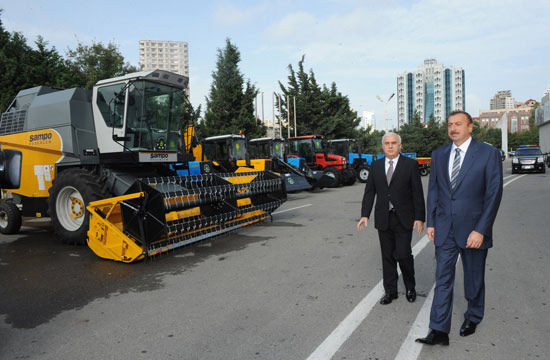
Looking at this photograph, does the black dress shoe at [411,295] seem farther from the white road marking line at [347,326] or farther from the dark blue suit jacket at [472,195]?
the dark blue suit jacket at [472,195]

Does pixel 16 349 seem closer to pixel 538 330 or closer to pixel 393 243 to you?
pixel 393 243

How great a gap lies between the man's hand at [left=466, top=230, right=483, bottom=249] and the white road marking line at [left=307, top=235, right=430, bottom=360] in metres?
1.24

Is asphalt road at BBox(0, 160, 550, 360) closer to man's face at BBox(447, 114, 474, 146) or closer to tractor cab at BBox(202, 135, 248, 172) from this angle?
man's face at BBox(447, 114, 474, 146)

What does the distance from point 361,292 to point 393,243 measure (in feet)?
2.42

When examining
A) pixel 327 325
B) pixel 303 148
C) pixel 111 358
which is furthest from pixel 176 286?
pixel 303 148

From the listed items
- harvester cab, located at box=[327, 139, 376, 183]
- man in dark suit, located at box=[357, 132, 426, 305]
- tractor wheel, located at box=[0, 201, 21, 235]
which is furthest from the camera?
harvester cab, located at box=[327, 139, 376, 183]

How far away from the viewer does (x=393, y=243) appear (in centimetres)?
403

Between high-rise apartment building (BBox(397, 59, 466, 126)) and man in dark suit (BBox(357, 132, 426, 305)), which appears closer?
man in dark suit (BBox(357, 132, 426, 305))

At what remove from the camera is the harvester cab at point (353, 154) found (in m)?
23.8

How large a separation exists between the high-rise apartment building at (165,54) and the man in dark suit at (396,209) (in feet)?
580

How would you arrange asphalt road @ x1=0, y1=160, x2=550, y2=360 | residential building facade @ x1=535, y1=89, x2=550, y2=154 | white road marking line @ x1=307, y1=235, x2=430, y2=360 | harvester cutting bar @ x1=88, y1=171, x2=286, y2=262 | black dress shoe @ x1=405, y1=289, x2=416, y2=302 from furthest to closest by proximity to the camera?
1. residential building facade @ x1=535, y1=89, x2=550, y2=154
2. harvester cutting bar @ x1=88, y1=171, x2=286, y2=262
3. black dress shoe @ x1=405, y1=289, x2=416, y2=302
4. asphalt road @ x1=0, y1=160, x2=550, y2=360
5. white road marking line @ x1=307, y1=235, x2=430, y2=360

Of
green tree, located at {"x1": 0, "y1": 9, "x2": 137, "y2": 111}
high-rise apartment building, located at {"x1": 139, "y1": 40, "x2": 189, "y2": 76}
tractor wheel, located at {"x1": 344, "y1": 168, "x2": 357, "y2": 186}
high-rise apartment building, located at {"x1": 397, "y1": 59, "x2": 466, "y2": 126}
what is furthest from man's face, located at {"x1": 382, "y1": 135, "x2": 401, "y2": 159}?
high-rise apartment building, located at {"x1": 139, "y1": 40, "x2": 189, "y2": 76}

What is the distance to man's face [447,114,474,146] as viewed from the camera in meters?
3.04

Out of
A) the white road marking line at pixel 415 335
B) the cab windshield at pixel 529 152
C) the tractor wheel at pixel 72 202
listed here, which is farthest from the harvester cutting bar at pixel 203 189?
the cab windshield at pixel 529 152
